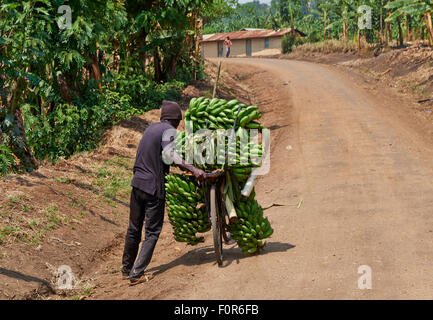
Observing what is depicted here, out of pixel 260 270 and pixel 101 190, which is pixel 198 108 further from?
pixel 101 190

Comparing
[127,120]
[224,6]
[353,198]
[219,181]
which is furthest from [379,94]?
[219,181]

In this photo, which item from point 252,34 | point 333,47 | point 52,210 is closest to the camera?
point 52,210

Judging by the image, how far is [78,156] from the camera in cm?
1202

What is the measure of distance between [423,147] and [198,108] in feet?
29.3

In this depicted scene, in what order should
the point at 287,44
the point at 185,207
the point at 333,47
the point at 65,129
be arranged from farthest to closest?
1. the point at 287,44
2. the point at 333,47
3. the point at 65,129
4. the point at 185,207

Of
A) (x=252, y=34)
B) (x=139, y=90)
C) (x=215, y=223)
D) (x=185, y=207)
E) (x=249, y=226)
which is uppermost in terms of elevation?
(x=252, y=34)

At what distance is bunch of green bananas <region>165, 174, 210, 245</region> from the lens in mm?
6473

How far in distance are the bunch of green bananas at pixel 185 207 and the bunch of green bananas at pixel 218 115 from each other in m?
0.67

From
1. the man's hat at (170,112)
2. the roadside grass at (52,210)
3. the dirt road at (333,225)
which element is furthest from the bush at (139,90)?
the man's hat at (170,112)

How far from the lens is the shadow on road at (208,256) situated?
22.4 ft

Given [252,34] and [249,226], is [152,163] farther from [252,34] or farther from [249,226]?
[252,34]

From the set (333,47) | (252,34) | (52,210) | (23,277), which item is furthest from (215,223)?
(252,34)

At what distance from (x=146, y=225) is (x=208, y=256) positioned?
3.64ft

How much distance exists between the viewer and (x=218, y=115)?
20.9 feet
